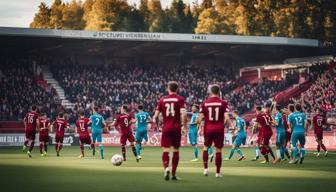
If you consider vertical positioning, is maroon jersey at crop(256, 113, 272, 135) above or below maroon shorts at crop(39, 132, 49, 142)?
above

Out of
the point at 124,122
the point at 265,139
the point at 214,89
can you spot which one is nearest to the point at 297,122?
the point at 265,139

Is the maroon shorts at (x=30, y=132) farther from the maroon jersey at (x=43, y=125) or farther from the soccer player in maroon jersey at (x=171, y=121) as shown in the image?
the soccer player in maroon jersey at (x=171, y=121)

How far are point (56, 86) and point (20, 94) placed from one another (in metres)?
7.01

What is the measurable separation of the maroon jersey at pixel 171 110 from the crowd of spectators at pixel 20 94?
37426 mm

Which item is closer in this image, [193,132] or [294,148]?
[294,148]

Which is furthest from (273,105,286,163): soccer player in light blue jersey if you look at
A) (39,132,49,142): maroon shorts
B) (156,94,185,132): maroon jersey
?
(39,132,49,142): maroon shorts

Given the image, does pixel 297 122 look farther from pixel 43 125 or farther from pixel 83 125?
pixel 43 125

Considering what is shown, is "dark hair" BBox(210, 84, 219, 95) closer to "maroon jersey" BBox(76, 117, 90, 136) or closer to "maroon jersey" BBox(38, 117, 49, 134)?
"maroon jersey" BBox(76, 117, 90, 136)

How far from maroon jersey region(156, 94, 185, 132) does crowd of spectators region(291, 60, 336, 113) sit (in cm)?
3529

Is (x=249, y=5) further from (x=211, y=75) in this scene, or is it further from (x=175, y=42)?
(x=175, y=42)

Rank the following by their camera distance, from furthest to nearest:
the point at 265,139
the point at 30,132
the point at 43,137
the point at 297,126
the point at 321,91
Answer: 1. the point at 321,91
2. the point at 43,137
3. the point at 30,132
4. the point at 265,139
5. the point at 297,126

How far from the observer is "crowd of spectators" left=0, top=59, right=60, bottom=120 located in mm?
54562

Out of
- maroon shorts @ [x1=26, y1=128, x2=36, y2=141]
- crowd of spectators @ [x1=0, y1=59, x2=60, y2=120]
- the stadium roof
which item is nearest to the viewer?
maroon shorts @ [x1=26, y1=128, x2=36, y2=141]

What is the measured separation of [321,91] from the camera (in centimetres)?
5741
